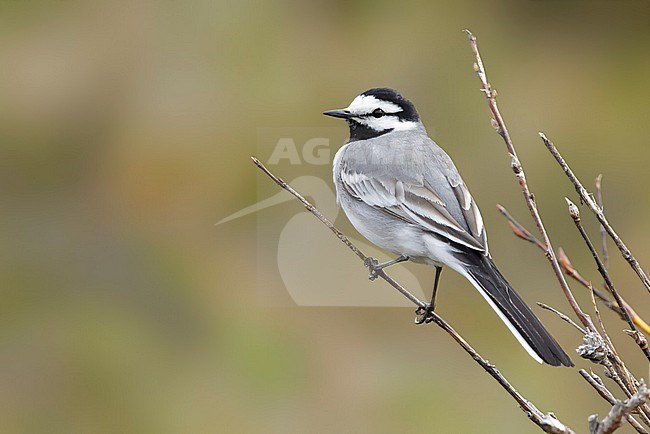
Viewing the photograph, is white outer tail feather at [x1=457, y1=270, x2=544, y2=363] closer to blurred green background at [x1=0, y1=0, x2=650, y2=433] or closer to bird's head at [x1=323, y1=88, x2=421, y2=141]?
bird's head at [x1=323, y1=88, x2=421, y2=141]

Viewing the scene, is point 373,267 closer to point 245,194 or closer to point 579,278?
point 579,278

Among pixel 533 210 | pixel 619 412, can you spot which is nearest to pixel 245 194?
pixel 533 210

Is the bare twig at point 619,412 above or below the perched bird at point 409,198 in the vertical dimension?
below

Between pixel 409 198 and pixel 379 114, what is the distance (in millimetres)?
294

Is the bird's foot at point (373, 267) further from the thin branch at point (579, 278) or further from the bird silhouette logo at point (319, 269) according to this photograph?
the bird silhouette logo at point (319, 269)

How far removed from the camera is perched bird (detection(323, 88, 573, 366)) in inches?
70.9

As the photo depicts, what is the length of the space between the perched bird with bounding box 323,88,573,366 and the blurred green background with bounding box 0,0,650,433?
4.37 feet

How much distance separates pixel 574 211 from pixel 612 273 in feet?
9.08

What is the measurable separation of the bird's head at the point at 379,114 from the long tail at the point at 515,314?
1.76 ft

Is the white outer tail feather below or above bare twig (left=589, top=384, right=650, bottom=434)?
below

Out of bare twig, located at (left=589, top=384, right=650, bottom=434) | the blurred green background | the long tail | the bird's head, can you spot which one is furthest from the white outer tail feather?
the blurred green background

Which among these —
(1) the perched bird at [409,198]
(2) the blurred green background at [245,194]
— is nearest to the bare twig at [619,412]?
(1) the perched bird at [409,198]

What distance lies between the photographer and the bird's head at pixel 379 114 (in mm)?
2191

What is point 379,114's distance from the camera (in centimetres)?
221
